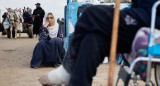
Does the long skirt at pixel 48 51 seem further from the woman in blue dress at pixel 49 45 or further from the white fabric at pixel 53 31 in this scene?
the white fabric at pixel 53 31

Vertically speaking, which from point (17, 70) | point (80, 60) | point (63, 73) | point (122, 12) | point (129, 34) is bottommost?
point (17, 70)

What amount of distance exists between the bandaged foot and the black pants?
240 millimetres

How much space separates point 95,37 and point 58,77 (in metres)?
0.54

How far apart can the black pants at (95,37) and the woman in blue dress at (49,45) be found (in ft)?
17.0

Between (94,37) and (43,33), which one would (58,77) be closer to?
(94,37)

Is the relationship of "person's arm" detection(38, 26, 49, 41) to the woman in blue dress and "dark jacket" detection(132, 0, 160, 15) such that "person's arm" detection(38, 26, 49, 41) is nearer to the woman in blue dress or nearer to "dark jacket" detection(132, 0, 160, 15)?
the woman in blue dress

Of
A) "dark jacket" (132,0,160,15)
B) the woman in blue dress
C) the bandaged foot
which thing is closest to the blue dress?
the woman in blue dress

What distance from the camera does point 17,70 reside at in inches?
263

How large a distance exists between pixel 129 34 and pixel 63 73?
61cm

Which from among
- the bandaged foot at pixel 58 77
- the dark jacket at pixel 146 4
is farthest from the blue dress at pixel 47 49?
the dark jacket at pixel 146 4

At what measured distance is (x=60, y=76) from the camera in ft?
7.93

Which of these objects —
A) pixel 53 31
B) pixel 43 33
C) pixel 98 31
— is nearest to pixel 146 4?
pixel 98 31

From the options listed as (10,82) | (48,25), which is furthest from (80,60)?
(48,25)

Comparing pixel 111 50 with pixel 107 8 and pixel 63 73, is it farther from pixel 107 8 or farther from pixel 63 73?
pixel 63 73
